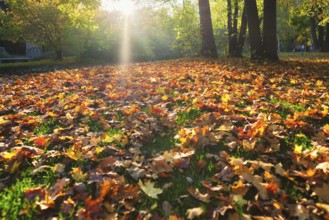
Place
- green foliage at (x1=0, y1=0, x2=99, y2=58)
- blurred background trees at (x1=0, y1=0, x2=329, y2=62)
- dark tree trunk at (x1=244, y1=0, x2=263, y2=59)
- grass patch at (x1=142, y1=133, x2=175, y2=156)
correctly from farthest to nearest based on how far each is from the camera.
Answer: green foliage at (x1=0, y1=0, x2=99, y2=58) < blurred background trees at (x1=0, y1=0, x2=329, y2=62) < dark tree trunk at (x1=244, y1=0, x2=263, y2=59) < grass patch at (x1=142, y1=133, x2=175, y2=156)

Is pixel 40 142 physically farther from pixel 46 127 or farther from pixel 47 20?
pixel 47 20

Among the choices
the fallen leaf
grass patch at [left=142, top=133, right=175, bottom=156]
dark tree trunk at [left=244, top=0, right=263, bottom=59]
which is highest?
dark tree trunk at [left=244, top=0, right=263, bottom=59]

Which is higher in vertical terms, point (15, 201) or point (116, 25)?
point (116, 25)

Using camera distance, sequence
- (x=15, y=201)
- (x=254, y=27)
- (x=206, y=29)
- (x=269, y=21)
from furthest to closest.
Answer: (x=206, y=29) < (x=254, y=27) < (x=269, y=21) < (x=15, y=201)

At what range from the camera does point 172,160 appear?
2824mm

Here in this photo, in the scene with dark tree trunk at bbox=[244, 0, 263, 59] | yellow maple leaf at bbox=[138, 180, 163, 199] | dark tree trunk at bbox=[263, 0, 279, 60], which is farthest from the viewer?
dark tree trunk at bbox=[244, 0, 263, 59]

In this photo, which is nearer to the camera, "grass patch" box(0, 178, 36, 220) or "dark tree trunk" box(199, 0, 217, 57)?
"grass patch" box(0, 178, 36, 220)

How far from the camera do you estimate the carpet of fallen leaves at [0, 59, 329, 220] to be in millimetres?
2168

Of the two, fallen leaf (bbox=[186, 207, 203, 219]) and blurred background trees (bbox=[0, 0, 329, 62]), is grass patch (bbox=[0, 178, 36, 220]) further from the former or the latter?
blurred background trees (bbox=[0, 0, 329, 62])

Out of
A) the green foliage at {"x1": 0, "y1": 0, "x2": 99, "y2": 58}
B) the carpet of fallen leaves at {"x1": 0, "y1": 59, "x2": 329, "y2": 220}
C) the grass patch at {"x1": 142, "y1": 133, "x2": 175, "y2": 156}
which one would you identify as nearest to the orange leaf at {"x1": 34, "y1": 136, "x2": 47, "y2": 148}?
the carpet of fallen leaves at {"x1": 0, "y1": 59, "x2": 329, "y2": 220}

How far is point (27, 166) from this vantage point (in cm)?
292

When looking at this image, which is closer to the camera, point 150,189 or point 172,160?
point 150,189

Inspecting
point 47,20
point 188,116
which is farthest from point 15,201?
point 47,20

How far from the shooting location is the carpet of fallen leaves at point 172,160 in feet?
7.11
